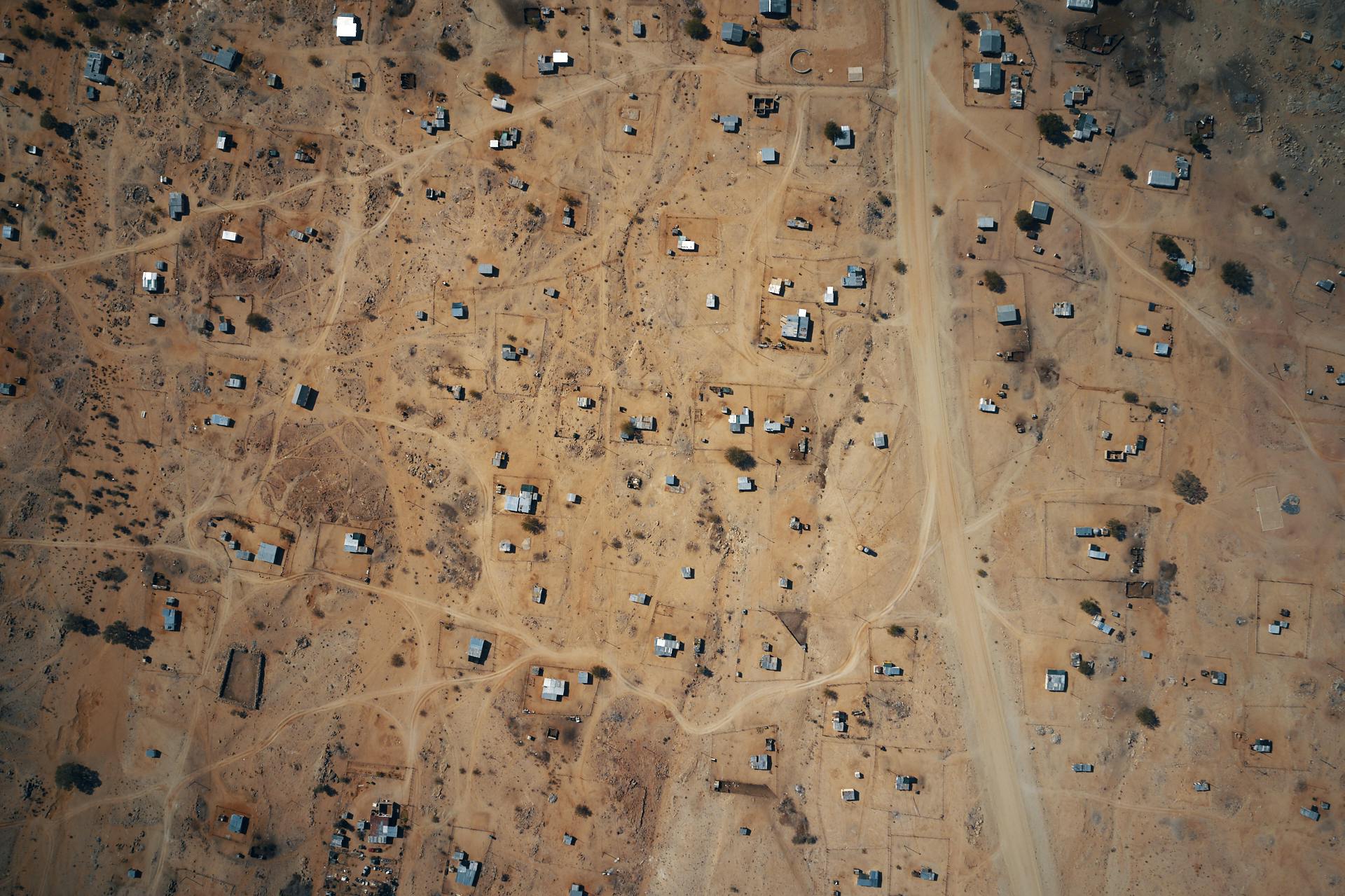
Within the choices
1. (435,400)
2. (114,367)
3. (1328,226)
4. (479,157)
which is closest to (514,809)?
(435,400)

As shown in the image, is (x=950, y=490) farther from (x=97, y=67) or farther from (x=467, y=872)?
(x=97, y=67)

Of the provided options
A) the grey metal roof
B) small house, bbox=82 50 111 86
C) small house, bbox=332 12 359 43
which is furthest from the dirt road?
small house, bbox=82 50 111 86

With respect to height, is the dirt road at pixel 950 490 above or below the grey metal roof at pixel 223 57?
below

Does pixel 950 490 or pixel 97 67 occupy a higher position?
pixel 97 67

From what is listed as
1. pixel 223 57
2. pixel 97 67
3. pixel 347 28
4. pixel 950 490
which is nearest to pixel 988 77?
pixel 950 490

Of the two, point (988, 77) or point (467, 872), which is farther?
point (988, 77)

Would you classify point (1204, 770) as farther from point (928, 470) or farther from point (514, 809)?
point (514, 809)

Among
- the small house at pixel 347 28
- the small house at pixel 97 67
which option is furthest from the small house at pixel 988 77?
the small house at pixel 97 67

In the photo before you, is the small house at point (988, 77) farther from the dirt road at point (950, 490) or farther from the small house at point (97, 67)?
the small house at point (97, 67)
